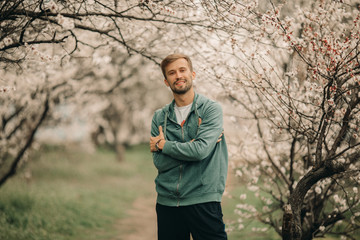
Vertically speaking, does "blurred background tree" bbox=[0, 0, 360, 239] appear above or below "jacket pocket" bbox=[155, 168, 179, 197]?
above

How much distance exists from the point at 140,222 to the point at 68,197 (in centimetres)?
207

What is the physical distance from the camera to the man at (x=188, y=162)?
8.77 ft

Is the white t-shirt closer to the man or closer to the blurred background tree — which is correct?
the man

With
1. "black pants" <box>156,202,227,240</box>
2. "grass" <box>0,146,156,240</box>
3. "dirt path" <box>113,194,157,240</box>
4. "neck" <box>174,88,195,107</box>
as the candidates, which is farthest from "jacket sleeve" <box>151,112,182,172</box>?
"dirt path" <box>113,194,157,240</box>

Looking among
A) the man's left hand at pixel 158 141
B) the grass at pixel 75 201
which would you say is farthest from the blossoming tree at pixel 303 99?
the grass at pixel 75 201

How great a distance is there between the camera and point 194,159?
2.66 metres

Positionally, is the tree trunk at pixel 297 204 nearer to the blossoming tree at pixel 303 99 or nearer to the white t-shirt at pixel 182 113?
the blossoming tree at pixel 303 99

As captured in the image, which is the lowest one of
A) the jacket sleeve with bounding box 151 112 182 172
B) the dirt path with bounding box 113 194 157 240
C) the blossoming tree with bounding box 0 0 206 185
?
the dirt path with bounding box 113 194 157 240

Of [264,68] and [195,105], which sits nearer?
[195,105]

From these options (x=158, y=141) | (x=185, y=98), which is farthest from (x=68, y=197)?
(x=185, y=98)

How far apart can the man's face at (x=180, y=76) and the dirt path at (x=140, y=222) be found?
3.96 m

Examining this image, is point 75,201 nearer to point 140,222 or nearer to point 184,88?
point 140,222

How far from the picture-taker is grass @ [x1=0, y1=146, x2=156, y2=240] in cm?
581

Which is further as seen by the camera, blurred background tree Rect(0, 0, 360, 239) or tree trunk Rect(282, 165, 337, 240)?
blurred background tree Rect(0, 0, 360, 239)
